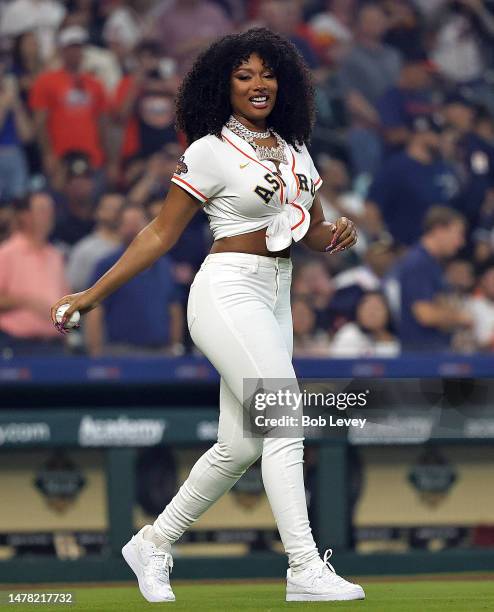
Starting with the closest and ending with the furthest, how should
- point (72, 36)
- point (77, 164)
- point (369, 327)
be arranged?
point (369, 327) < point (77, 164) < point (72, 36)

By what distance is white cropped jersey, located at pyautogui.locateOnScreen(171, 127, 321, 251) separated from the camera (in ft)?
16.4

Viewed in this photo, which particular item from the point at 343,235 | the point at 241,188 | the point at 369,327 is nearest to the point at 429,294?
the point at 369,327

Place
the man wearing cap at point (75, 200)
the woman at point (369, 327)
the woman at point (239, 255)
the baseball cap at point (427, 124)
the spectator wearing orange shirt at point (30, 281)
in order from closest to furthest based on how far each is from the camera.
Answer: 1. the woman at point (239, 255)
2. the spectator wearing orange shirt at point (30, 281)
3. the woman at point (369, 327)
4. the man wearing cap at point (75, 200)
5. the baseball cap at point (427, 124)

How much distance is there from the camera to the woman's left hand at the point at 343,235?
5156 mm

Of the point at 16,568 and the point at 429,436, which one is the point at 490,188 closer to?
the point at 429,436

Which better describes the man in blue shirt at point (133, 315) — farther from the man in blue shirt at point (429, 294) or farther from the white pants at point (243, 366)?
the white pants at point (243, 366)

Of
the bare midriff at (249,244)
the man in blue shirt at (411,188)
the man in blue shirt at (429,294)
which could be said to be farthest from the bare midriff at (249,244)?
the man in blue shirt at (411,188)

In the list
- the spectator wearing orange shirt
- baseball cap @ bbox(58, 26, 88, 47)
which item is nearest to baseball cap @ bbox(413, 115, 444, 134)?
baseball cap @ bbox(58, 26, 88, 47)

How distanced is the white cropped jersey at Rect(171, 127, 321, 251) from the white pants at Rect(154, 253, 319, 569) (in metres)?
0.12

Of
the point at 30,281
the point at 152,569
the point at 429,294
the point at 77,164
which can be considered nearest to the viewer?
the point at 152,569

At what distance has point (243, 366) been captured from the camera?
4938 mm

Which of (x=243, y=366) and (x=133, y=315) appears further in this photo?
(x=133, y=315)

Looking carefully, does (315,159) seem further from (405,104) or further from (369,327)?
(369,327)

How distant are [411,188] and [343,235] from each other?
20.1 ft
